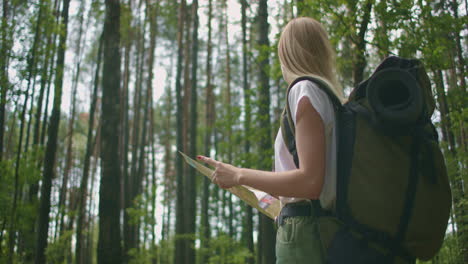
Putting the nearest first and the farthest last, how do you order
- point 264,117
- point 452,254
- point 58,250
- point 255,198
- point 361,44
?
point 255,198, point 361,44, point 452,254, point 264,117, point 58,250

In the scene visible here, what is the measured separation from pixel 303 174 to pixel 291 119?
18 centimetres

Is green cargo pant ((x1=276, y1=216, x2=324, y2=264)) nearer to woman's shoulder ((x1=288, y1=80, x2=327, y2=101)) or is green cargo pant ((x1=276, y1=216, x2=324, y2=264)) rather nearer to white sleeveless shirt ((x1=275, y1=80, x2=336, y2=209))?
white sleeveless shirt ((x1=275, y1=80, x2=336, y2=209))

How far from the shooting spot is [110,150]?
24.9ft

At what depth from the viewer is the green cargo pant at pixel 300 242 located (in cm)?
118

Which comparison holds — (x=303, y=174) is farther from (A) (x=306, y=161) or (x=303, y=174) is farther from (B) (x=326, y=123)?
(B) (x=326, y=123)

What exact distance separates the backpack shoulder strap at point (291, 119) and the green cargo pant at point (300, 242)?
7.2 inches

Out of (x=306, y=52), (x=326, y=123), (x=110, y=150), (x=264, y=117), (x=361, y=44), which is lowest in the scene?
(x=326, y=123)

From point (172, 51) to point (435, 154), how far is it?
2160 centimetres

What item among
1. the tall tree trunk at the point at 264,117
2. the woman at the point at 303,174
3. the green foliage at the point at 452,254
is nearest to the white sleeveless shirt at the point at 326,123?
the woman at the point at 303,174

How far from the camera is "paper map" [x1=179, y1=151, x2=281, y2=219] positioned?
→ 148cm

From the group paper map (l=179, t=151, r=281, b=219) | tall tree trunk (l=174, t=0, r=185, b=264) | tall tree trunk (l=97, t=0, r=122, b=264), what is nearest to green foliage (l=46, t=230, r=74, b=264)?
tall tree trunk (l=174, t=0, r=185, b=264)

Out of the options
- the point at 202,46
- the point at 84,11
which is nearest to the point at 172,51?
the point at 202,46

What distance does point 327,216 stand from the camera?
46.1 inches

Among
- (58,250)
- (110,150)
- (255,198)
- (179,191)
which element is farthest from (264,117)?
(58,250)
